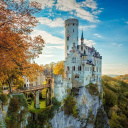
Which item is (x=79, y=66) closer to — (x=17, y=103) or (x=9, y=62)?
(x=17, y=103)

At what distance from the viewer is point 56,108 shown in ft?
73.0

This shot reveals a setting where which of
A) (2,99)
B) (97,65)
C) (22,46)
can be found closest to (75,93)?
(97,65)

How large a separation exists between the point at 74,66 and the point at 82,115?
1315 cm

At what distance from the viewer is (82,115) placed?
87.4 feet

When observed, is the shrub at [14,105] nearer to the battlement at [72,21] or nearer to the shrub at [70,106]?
the shrub at [70,106]

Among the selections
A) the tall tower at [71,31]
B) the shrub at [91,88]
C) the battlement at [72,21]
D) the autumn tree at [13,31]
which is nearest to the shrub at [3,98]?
the autumn tree at [13,31]

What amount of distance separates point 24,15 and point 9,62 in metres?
5.22

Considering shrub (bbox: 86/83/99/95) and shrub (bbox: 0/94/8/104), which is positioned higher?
shrub (bbox: 0/94/8/104)

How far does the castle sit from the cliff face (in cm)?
307

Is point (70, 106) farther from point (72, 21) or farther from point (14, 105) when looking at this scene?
point (72, 21)

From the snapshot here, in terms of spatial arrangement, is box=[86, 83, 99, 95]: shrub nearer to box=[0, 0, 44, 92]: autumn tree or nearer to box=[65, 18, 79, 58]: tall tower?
box=[65, 18, 79, 58]: tall tower

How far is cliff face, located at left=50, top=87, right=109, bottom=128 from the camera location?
22.9m

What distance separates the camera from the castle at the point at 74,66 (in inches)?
963

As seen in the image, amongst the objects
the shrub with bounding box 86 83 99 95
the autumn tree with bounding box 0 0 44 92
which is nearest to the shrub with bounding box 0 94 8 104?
the autumn tree with bounding box 0 0 44 92
